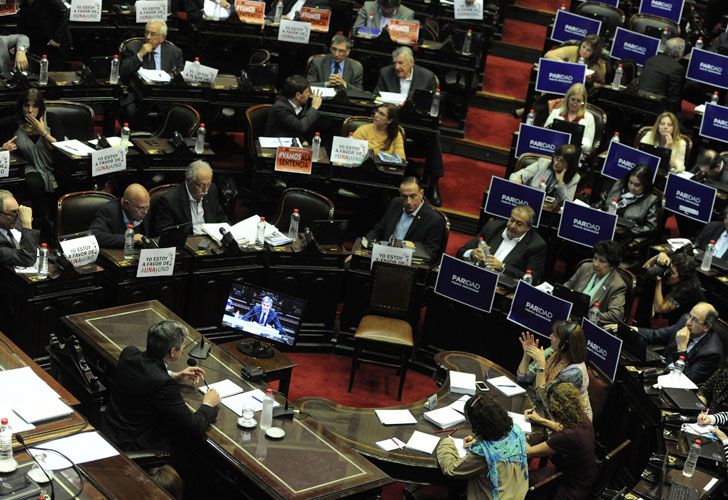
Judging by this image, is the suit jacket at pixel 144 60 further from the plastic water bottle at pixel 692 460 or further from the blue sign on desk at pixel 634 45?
the plastic water bottle at pixel 692 460

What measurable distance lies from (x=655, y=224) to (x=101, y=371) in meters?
5.54

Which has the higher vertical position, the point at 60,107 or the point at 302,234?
the point at 60,107

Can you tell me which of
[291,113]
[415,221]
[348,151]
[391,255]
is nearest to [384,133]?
[348,151]

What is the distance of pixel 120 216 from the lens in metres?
9.11

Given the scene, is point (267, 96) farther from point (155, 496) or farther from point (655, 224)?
point (155, 496)

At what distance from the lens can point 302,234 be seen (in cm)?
995

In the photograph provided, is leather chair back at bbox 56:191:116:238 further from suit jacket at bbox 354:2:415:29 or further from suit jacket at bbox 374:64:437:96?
suit jacket at bbox 354:2:415:29

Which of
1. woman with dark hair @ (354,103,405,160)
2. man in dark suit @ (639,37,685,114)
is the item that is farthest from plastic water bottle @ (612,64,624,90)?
woman with dark hair @ (354,103,405,160)

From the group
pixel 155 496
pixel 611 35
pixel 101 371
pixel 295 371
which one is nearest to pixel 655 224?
pixel 295 371

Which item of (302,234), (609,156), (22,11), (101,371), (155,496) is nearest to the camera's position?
(155,496)

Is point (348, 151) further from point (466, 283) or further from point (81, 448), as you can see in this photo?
point (81, 448)

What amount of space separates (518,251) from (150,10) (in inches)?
213

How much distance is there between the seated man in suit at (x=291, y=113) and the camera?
11.2m

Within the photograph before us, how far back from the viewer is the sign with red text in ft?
35.1
